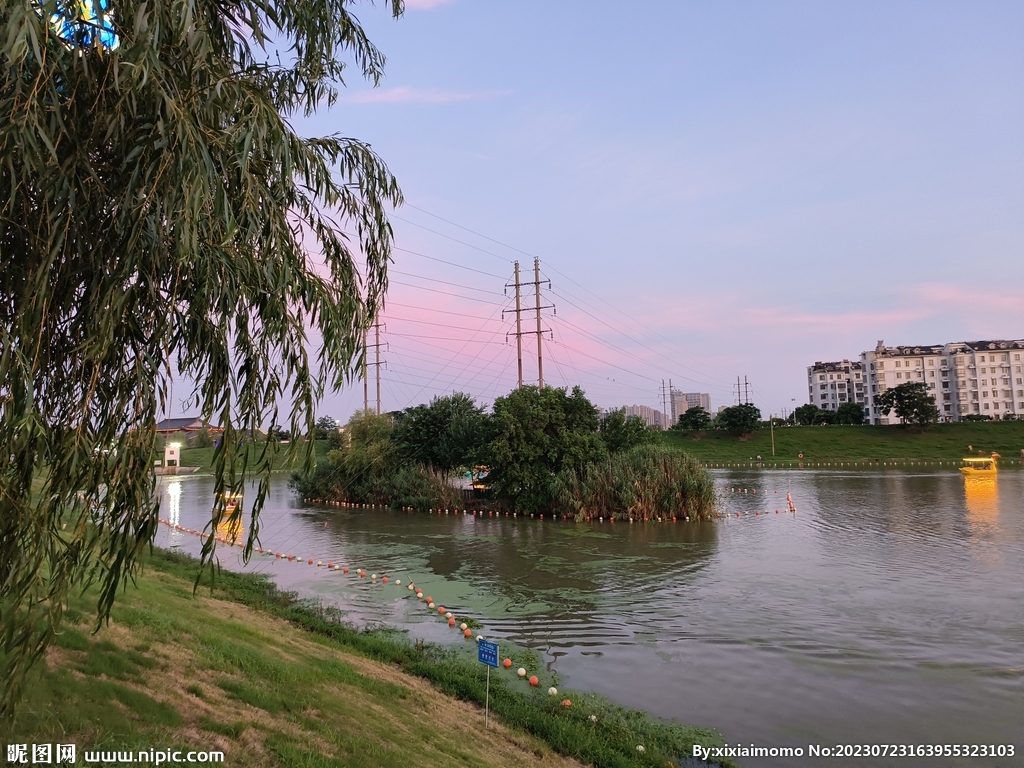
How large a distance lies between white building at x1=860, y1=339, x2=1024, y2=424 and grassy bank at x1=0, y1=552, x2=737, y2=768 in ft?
369

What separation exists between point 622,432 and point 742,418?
50.0 metres

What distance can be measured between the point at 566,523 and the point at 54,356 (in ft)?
81.3

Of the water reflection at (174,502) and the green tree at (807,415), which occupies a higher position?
the green tree at (807,415)

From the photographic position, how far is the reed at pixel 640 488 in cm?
2669

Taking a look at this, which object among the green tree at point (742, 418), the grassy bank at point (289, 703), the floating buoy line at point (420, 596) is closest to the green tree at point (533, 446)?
the floating buoy line at point (420, 596)

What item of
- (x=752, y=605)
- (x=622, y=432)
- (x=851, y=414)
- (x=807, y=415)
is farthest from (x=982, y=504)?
(x=807, y=415)

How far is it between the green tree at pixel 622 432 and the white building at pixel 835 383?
359 feet

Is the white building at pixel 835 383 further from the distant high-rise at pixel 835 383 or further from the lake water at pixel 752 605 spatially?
the lake water at pixel 752 605

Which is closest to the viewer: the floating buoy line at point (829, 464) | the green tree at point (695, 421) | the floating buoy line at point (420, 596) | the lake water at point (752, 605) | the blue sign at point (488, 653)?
the blue sign at point (488, 653)

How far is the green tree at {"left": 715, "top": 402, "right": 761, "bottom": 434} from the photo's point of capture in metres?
76.6

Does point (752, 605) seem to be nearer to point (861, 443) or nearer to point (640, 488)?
point (640, 488)

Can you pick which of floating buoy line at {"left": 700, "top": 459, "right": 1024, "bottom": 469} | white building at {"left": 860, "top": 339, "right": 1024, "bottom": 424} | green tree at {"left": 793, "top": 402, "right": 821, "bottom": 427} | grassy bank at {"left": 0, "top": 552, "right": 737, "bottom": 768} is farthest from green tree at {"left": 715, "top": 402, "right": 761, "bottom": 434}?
grassy bank at {"left": 0, "top": 552, "right": 737, "bottom": 768}

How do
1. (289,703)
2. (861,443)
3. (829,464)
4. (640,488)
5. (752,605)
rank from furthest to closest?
1. (861,443)
2. (829,464)
3. (640,488)
4. (752,605)
5. (289,703)

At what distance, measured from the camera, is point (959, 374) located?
107 meters
